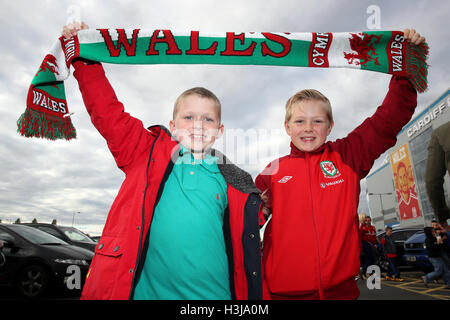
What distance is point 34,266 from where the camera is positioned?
18.2ft

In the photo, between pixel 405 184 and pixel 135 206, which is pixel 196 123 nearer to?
pixel 135 206

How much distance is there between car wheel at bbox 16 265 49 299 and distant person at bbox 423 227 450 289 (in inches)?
341

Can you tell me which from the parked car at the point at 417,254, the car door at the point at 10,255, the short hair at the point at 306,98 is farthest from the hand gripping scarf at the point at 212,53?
the parked car at the point at 417,254

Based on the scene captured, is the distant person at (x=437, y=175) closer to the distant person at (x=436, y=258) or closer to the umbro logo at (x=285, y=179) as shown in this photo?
the umbro logo at (x=285, y=179)

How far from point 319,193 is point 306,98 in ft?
2.52

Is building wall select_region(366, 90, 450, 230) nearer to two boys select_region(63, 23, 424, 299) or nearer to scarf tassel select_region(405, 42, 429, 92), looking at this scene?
scarf tassel select_region(405, 42, 429, 92)

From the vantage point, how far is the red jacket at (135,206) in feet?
4.93

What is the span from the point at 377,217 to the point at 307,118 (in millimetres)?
64428

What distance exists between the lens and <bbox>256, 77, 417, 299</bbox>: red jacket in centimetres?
182

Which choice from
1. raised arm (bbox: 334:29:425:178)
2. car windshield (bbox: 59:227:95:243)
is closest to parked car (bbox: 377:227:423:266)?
raised arm (bbox: 334:29:425:178)

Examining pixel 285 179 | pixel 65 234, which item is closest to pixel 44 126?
pixel 285 179

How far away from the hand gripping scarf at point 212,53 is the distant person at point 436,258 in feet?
22.6
